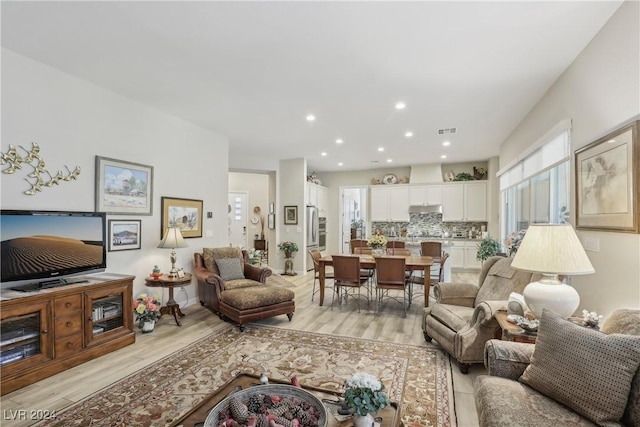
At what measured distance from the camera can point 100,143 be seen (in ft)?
11.7

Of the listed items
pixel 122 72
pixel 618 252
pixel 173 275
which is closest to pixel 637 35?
pixel 618 252

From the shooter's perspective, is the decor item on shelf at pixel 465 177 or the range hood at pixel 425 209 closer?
the decor item on shelf at pixel 465 177

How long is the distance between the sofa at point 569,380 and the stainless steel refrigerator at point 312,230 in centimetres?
617

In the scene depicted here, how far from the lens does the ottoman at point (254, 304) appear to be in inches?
150

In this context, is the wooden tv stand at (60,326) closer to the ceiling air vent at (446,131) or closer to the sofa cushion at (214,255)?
the sofa cushion at (214,255)

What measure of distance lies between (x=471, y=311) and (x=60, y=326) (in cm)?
392

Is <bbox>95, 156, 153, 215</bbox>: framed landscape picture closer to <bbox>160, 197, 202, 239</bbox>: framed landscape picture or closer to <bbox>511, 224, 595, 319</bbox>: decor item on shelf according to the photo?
<bbox>160, 197, 202, 239</bbox>: framed landscape picture

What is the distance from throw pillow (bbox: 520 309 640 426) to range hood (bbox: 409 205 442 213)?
691 centimetres

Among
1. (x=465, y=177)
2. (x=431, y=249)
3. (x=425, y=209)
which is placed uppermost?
(x=465, y=177)

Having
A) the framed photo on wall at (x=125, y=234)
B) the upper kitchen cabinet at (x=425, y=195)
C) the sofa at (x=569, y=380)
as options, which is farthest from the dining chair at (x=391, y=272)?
the upper kitchen cabinet at (x=425, y=195)

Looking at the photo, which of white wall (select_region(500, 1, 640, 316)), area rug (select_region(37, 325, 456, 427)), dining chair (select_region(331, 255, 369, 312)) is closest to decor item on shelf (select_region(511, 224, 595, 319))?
white wall (select_region(500, 1, 640, 316))

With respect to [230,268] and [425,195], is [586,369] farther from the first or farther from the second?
[425,195]

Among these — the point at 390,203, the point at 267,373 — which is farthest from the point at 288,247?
the point at 267,373

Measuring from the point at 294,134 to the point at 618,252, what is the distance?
448 cm
